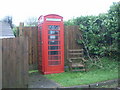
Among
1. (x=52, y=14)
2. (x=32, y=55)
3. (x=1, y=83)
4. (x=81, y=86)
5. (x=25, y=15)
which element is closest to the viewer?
(x=1, y=83)

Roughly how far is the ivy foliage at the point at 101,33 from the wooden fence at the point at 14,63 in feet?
15.3

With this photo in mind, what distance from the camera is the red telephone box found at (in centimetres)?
808

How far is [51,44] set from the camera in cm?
822

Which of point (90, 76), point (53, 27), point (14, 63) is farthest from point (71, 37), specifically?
point (14, 63)

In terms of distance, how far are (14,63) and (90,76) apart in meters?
3.35

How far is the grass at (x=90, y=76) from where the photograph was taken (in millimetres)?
6340

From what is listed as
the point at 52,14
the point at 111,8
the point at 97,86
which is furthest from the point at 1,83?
the point at 111,8

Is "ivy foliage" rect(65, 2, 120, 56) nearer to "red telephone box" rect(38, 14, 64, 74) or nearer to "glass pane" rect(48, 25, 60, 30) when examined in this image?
"red telephone box" rect(38, 14, 64, 74)

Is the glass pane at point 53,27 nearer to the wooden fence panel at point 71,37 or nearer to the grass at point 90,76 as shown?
the wooden fence panel at point 71,37

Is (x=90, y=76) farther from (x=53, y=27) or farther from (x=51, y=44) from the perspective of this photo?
(x=53, y=27)

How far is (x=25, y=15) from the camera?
1052 inches

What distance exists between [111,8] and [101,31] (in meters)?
1.30

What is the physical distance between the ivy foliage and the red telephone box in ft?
5.02

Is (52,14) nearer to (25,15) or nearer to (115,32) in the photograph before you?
(115,32)
